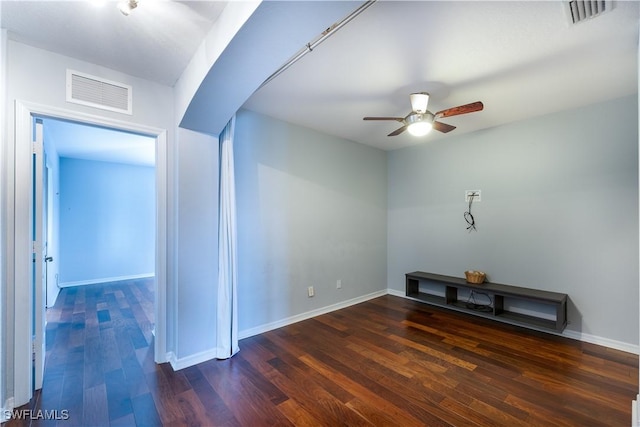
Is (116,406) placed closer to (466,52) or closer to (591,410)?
(591,410)

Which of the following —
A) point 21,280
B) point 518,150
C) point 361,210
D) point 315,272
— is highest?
point 518,150

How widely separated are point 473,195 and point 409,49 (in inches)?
103

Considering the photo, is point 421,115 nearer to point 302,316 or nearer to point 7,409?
point 302,316

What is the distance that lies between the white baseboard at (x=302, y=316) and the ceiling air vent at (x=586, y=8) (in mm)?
3695

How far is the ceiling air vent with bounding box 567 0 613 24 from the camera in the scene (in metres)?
1.62

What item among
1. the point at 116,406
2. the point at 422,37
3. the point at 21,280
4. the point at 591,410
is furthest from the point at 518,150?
the point at 21,280

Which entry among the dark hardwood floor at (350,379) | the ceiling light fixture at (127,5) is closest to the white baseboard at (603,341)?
the dark hardwood floor at (350,379)

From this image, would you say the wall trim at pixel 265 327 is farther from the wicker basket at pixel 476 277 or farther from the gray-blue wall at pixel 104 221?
the gray-blue wall at pixel 104 221

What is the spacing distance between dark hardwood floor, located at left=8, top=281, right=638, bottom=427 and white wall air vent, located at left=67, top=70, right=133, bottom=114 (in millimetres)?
2258

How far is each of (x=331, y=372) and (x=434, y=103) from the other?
285 cm

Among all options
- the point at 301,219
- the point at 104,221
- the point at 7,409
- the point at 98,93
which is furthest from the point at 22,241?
the point at 104,221

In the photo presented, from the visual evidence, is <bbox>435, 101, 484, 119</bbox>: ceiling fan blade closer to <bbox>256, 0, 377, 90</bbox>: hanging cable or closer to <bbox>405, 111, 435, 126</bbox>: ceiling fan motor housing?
<bbox>405, 111, 435, 126</bbox>: ceiling fan motor housing

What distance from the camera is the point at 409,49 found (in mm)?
2068

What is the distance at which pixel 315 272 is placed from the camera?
153 inches
